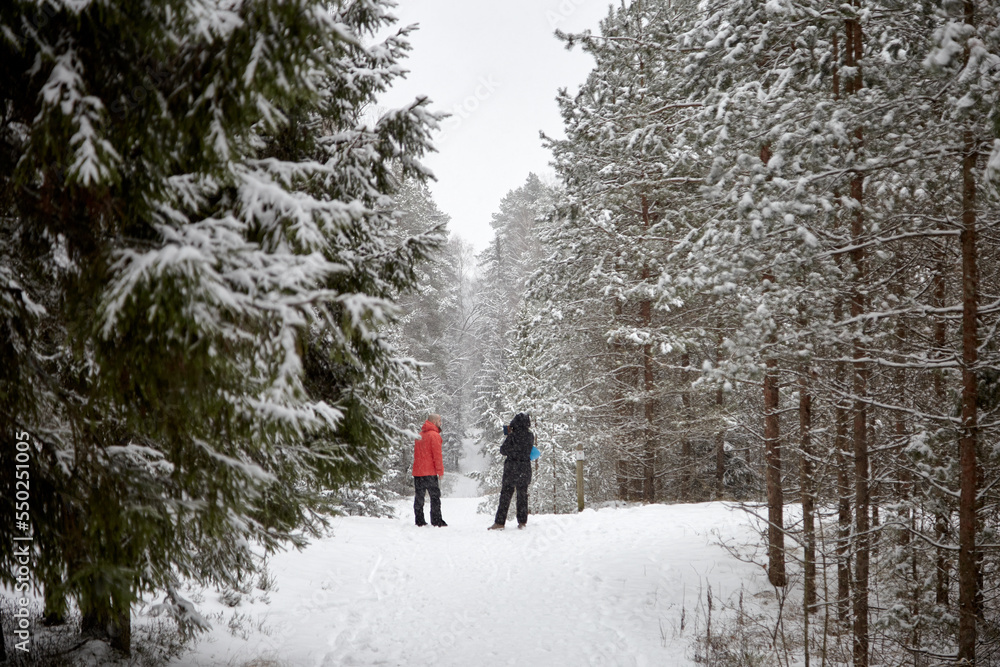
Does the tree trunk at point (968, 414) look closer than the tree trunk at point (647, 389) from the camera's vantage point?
Yes

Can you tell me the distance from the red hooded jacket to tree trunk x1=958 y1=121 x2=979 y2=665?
8.16 meters

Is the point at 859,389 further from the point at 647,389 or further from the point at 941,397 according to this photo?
the point at 647,389

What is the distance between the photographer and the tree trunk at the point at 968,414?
4012mm

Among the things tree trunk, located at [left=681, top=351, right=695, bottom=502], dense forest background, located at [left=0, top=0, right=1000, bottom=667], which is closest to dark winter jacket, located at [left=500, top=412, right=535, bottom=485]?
dense forest background, located at [left=0, top=0, right=1000, bottom=667]

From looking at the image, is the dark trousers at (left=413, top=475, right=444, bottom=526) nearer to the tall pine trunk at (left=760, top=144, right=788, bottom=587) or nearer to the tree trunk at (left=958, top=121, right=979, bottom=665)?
the tall pine trunk at (left=760, top=144, right=788, bottom=587)

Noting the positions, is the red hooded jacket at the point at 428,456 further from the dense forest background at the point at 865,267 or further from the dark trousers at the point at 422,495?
the dense forest background at the point at 865,267

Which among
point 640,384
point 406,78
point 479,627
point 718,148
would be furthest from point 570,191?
point 479,627

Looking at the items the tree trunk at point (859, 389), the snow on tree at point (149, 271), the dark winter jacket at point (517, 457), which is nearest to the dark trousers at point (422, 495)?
the dark winter jacket at point (517, 457)

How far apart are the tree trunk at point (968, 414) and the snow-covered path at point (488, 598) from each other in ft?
7.50

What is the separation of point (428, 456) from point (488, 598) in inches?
183

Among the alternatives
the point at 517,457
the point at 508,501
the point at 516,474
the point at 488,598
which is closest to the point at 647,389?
the point at 517,457

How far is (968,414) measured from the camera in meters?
4.07

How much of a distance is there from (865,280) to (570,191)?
727cm

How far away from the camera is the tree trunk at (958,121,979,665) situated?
4.01 metres
